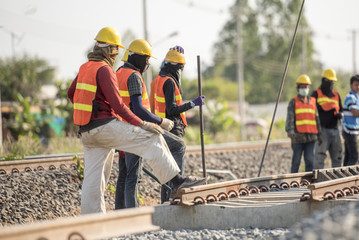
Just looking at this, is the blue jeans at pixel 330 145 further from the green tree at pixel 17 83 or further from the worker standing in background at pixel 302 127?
the green tree at pixel 17 83

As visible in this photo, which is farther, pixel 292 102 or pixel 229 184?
pixel 292 102

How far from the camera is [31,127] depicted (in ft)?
67.2

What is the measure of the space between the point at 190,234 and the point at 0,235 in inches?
95.4

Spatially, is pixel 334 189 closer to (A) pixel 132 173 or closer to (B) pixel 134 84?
(A) pixel 132 173

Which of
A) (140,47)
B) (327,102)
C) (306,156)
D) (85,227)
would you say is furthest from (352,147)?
(85,227)

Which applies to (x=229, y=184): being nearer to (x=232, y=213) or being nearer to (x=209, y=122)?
(x=232, y=213)

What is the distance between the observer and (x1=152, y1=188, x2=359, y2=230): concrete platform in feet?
18.9

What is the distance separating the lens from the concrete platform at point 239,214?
5.77m

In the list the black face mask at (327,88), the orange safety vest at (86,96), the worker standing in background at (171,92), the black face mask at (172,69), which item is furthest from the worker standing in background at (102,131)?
the black face mask at (327,88)

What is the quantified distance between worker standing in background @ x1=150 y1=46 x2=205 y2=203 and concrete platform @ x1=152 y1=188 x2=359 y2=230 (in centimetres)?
138

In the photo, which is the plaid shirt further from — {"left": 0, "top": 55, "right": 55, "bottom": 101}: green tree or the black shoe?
{"left": 0, "top": 55, "right": 55, "bottom": 101}: green tree

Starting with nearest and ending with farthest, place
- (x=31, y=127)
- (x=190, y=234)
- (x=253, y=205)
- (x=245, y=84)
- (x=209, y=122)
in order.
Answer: (x=190, y=234), (x=253, y=205), (x=31, y=127), (x=209, y=122), (x=245, y=84)

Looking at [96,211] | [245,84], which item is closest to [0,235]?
[96,211]

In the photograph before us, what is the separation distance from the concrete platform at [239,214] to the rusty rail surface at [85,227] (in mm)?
1464
